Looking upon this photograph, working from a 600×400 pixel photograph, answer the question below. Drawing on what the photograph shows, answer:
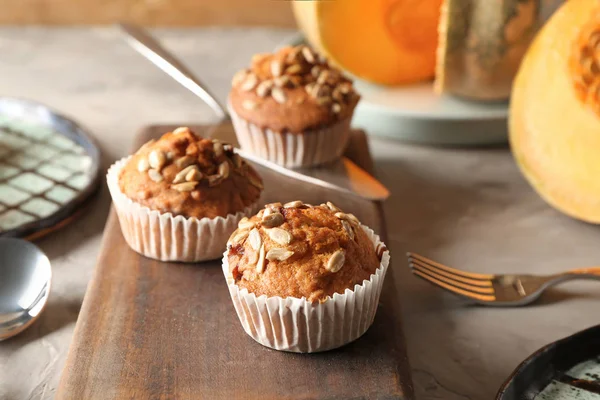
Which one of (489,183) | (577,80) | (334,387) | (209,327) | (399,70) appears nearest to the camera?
(334,387)

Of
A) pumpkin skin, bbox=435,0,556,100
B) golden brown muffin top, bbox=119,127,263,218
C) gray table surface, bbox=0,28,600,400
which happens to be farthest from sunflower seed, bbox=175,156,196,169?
pumpkin skin, bbox=435,0,556,100

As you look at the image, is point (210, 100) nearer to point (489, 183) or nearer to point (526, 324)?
point (489, 183)

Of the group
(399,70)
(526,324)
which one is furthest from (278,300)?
(399,70)

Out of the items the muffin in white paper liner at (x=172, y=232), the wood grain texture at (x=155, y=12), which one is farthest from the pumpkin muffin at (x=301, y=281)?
the wood grain texture at (x=155, y=12)

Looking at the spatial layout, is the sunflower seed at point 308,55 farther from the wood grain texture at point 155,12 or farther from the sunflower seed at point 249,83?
the wood grain texture at point 155,12

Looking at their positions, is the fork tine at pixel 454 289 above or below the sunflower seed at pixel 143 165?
below

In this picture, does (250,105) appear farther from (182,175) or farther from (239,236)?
(239,236)
